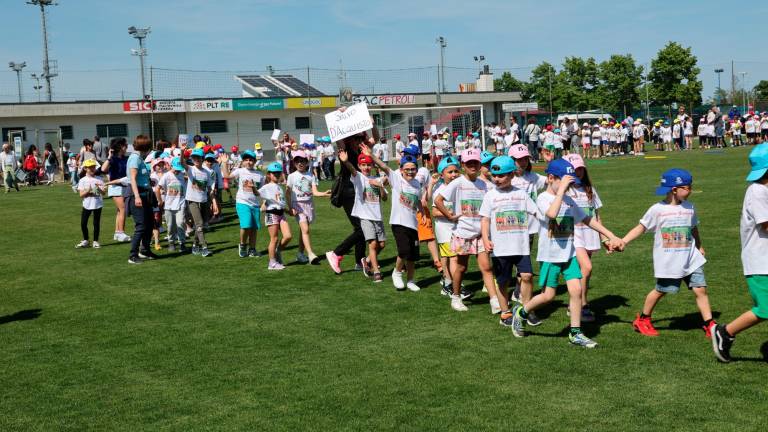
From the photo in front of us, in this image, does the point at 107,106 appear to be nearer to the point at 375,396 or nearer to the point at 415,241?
the point at 415,241

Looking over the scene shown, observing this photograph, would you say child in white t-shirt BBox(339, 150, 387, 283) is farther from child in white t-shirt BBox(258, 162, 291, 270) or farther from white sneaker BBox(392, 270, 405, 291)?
child in white t-shirt BBox(258, 162, 291, 270)

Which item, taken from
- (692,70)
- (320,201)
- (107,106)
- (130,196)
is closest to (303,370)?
(130,196)

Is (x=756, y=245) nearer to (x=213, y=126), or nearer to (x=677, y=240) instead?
(x=677, y=240)

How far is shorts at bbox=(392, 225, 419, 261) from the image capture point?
9852 mm

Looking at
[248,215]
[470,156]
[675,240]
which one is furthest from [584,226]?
[248,215]

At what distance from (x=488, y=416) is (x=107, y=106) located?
44.2 m

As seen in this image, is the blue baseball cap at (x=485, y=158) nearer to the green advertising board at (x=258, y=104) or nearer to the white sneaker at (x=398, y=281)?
the white sneaker at (x=398, y=281)

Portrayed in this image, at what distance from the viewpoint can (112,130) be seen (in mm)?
46844

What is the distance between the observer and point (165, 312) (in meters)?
9.41

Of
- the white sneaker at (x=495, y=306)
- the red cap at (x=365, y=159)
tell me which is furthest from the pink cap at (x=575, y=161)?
the red cap at (x=365, y=159)

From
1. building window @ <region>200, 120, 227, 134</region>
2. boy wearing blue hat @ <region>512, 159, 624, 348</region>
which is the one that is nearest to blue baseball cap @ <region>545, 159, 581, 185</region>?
boy wearing blue hat @ <region>512, 159, 624, 348</region>

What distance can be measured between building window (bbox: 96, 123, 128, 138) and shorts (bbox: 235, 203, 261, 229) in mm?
36502

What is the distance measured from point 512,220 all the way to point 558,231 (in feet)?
2.07

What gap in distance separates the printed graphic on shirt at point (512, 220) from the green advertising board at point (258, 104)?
4092 cm
